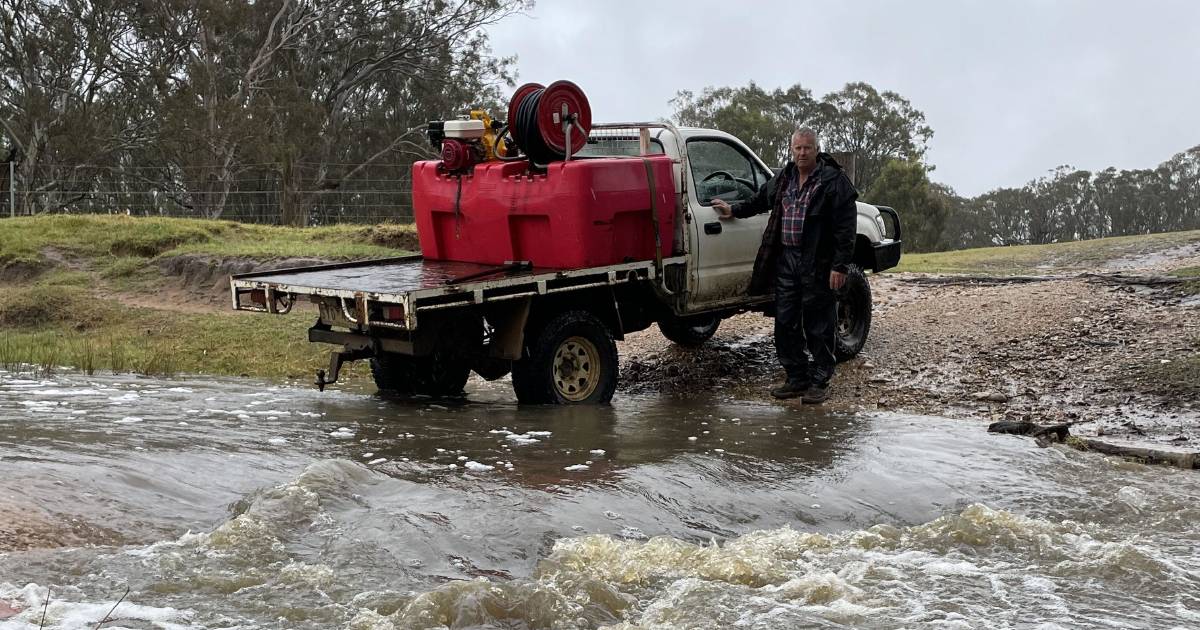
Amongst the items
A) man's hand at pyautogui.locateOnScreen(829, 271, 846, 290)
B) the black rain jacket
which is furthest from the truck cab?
man's hand at pyautogui.locateOnScreen(829, 271, 846, 290)

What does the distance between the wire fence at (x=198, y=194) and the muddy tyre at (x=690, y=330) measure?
1405 centimetres

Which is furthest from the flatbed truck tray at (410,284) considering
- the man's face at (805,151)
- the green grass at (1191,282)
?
the green grass at (1191,282)

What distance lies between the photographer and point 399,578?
4.91 meters

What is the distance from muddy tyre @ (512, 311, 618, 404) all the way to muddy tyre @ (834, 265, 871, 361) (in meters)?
2.58

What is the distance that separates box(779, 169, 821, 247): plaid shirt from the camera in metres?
9.18

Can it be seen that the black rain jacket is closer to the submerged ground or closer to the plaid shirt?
the plaid shirt

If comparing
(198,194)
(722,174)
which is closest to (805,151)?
(722,174)

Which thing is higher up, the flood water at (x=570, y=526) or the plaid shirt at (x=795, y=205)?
the plaid shirt at (x=795, y=205)

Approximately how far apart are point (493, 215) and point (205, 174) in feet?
78.3

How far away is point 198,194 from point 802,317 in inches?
905

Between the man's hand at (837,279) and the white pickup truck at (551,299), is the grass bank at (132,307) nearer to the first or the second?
the white pickup truck at (551,299)

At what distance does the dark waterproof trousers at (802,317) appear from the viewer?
9.28 meters

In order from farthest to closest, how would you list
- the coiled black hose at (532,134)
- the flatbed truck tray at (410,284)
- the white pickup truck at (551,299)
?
the coiled black hose at (532,134) < the white pickup truck at (551,299) < the flatbed truck tray at (410,284)

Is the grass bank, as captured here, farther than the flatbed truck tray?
Yes
